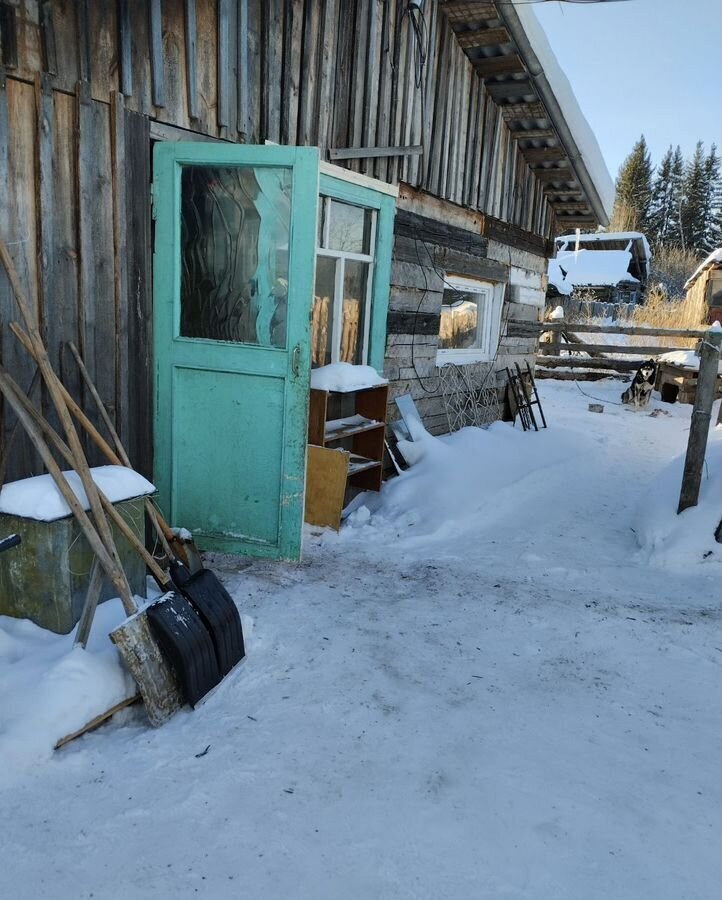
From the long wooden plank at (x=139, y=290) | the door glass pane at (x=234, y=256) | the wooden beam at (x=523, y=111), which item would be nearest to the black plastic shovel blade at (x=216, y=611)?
the long wooden plank at (x=139, y=290)

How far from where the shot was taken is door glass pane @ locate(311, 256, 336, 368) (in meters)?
5.43

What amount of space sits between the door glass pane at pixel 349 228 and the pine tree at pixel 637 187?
50950 millimetres

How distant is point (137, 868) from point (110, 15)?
12.8 ft

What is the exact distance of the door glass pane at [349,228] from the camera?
17.6ft

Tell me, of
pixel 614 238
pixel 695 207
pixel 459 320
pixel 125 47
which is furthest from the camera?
pixel 695 207

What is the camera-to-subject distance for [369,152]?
5336 millimetres

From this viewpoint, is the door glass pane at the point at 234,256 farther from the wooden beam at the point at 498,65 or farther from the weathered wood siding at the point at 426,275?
the wooden beam at the point at 498,65

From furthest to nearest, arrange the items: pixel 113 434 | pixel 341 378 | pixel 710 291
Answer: pixel 710 291 < pixel 341 378 < pixel 113 434

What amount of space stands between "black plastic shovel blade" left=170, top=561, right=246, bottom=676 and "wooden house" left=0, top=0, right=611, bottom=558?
122 centimetres

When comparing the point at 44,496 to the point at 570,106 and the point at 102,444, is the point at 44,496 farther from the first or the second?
the point at 570,106

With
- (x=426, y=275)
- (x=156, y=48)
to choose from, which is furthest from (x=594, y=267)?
(x=156, y=48)

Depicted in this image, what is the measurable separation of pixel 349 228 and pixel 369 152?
1.97ft

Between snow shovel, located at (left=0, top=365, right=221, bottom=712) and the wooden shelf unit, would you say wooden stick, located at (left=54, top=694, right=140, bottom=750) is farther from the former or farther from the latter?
the wooden shelf unit

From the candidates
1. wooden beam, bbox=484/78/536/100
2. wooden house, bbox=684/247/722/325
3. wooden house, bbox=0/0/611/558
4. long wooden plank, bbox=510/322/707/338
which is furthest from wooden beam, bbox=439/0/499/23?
wooden house, bbox=684/247/722/325
